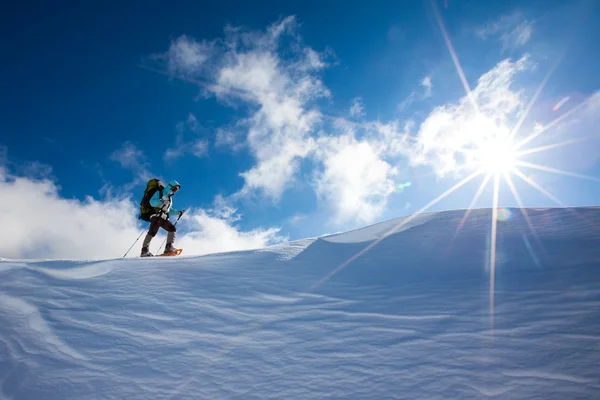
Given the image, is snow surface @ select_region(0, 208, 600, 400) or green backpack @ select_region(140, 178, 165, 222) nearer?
snow surface @ select_region(0, 208, 600, 400)

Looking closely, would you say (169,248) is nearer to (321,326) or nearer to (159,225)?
(159,225)

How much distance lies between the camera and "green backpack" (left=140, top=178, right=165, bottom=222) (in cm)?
678

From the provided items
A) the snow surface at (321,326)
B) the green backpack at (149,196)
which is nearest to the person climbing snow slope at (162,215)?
the green backpack at (149,196)

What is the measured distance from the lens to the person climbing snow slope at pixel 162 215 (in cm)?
672

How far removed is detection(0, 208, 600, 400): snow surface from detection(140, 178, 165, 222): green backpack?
324cm

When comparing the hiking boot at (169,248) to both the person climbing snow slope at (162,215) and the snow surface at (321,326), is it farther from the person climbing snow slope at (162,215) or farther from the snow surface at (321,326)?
the snow surface at (321,326)

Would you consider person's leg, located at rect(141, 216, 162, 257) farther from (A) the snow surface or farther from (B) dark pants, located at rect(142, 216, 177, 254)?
(A) the snow surface

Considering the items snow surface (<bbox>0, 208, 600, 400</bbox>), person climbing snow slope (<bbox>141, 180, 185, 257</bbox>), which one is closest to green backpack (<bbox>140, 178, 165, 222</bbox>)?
person climbing snow slope (<bbox>141, 180, 185, 257</bbox>)

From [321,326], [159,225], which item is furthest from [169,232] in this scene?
[321,326]

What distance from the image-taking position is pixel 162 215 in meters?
6.82

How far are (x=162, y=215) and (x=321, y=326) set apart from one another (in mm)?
5615

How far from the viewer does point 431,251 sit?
11.8 feet

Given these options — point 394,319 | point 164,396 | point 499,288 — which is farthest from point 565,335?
point 164,396

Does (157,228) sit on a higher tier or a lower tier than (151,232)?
higher
